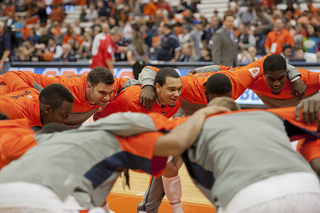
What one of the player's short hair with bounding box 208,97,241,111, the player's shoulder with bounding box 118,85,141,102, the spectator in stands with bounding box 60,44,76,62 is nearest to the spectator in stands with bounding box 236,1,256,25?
the spectator in stands with bounding box 60,44,76,62

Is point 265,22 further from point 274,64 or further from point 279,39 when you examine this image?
point 274,64

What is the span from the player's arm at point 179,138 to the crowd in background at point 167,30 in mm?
6036

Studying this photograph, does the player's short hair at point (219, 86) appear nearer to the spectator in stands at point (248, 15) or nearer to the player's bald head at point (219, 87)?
the player's bald head at point (219, 87)

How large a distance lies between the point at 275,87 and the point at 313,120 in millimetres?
1946

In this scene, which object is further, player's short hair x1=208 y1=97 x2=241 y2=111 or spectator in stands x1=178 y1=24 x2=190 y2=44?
spectator in stands x1=178 y1=24 x2=190 y2=44

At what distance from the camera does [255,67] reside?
15.4 ft

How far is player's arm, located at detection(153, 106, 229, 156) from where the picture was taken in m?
2.25

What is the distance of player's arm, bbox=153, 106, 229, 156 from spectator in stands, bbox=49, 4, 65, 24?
57.9 feet

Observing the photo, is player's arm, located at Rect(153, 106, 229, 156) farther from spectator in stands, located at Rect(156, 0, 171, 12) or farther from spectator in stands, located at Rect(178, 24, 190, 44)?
spectator in stands, located at Rect(156, 0, 171, 12)

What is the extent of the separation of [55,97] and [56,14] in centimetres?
1637

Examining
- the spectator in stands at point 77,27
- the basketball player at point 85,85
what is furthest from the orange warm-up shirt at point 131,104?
the spectator in stands at point 77,27

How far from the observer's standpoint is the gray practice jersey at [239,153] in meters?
2.12

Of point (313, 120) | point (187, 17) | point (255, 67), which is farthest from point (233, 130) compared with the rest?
point (187, 17)

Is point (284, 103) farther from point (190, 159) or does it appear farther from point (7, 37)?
point (7, 37)
